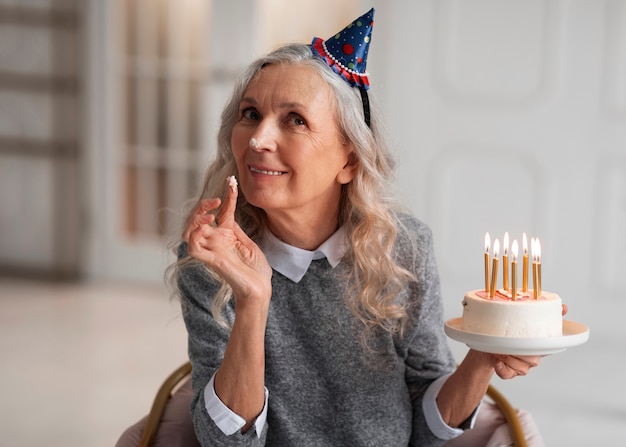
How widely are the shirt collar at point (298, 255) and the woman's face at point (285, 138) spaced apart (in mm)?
100

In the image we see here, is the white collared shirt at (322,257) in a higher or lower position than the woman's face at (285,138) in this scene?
lower

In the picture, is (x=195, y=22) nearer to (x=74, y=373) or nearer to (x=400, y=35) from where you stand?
(x=400, y=35)

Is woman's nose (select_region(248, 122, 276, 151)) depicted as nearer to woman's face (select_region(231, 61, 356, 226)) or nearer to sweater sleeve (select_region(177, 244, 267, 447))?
woman's face (select_region(231, 61, 356, 226))

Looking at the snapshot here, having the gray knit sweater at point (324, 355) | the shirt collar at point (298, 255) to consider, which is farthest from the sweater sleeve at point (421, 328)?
the shirt collar at point (298, 255)

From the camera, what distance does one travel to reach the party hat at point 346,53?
1.77 meters

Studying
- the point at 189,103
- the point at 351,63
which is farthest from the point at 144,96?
the point at 351,63

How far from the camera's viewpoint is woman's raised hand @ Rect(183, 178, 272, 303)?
1.50m

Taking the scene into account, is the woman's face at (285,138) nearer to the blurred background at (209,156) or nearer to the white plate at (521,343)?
the white plate at (521,343)

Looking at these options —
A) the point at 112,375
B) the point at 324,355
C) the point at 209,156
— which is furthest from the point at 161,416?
the point at 209,156

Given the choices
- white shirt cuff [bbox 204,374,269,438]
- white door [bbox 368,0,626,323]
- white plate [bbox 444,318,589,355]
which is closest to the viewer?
white plate [bbox 444,318,589,355]

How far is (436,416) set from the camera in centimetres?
187

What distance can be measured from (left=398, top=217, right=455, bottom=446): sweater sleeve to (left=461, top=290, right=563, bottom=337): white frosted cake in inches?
11.5

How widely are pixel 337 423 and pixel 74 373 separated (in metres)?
2.30

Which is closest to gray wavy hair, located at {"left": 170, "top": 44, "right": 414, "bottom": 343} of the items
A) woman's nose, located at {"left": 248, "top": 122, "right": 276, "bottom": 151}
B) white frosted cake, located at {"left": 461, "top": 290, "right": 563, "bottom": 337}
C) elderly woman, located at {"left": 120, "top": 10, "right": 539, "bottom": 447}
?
elderly woman, located at {"left": 120, "top": 10, "right": 539, "bottom": 447}
